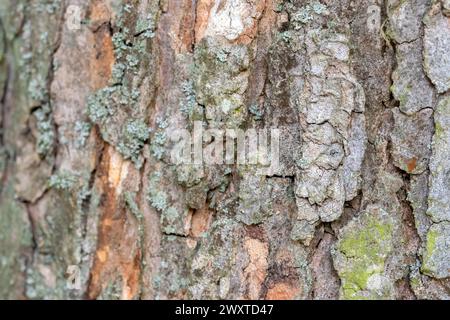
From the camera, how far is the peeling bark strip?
1.42m

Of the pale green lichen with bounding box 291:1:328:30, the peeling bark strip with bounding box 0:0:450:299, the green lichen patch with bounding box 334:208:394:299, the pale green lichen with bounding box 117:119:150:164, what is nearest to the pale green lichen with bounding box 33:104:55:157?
the peeling bark strip with bounding box 0:0:450:299

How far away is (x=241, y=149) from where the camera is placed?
150cm

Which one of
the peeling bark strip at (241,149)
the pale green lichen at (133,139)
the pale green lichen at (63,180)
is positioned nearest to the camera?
the peeling bark strip at (241,149)

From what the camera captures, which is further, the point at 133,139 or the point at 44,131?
the point at 44,131

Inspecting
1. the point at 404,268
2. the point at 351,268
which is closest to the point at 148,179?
the point at 351,268

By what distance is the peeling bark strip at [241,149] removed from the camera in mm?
1424

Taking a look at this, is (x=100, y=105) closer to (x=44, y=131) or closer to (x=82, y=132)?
(x=82, y=132)

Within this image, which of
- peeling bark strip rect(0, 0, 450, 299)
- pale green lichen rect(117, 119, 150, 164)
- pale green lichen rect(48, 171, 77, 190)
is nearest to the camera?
peeling bark strip rect(0, 0, 450, 299)

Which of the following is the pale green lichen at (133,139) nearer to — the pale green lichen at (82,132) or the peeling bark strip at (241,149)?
the peeling bark strip at (241,149)

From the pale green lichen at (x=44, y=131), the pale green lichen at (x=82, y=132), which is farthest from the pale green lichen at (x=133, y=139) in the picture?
the pale green lichen at (x=44, y=131)

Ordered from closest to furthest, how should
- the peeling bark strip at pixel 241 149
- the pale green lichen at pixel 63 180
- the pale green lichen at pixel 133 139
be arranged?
1. the peeling bark strip at pixel 241 149
2. the pale green lichen at pixel 133 139
3. the pale green lichen at pixel 63 180

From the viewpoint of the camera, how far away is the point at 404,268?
1.45 meters

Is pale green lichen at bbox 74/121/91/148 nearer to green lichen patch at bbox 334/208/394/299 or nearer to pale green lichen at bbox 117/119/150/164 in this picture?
pale green lichen at bbox 117/119/150/164

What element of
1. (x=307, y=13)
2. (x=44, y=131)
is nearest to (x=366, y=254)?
(x=307, y=13)
